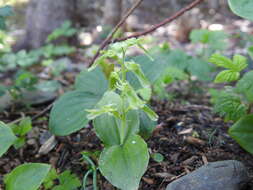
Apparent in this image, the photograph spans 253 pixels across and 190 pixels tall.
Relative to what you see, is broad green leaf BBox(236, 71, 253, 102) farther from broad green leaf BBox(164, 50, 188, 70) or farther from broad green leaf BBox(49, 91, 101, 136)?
broad green leaf BBox(164, 50, 188, 70)

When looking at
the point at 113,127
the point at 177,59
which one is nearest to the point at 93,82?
the point at 113,127

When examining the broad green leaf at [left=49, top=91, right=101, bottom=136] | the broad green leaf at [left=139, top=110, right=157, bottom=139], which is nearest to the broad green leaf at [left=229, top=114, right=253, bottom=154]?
the broad green leaf at [left=139, top=110, right=157, bottom=139]

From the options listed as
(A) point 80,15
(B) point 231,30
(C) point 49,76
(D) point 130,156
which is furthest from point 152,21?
(D) point 130,156

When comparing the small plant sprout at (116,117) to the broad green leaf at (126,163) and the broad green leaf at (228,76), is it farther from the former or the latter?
the broad green leaf at (228,76)

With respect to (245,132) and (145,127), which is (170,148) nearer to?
(145,127)

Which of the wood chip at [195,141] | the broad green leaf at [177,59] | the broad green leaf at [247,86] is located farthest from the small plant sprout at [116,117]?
the broad green leaf at [177,59]

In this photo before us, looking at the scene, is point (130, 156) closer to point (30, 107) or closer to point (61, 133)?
point (61, 133)
